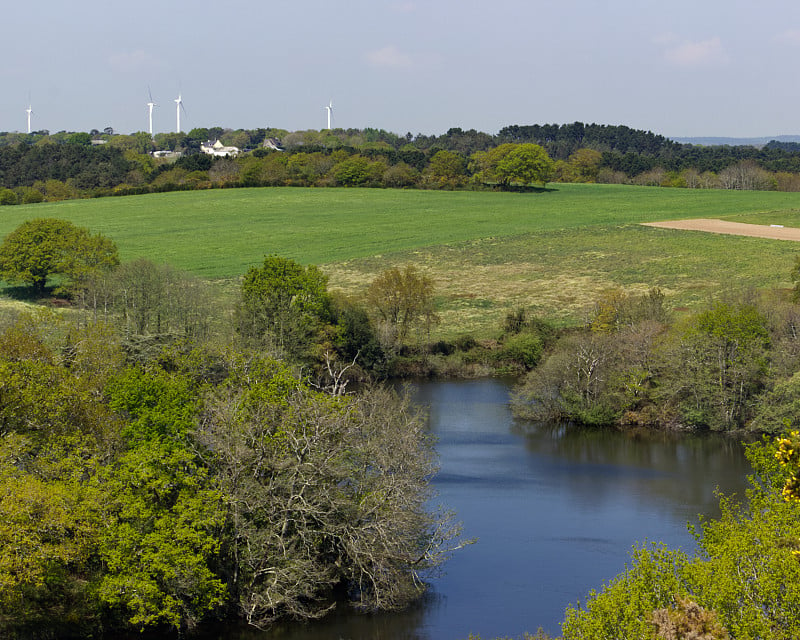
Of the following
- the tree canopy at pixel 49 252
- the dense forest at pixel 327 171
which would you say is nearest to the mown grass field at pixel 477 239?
the dense forest at pixel 327 171

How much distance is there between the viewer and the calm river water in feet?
112

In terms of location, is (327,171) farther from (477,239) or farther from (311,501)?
(311,501)

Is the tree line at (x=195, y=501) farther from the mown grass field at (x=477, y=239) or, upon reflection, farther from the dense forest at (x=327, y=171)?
the dense forest at (x=327, y=171)

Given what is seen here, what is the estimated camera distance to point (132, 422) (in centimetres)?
3472

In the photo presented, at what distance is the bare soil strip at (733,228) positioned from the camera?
104 m

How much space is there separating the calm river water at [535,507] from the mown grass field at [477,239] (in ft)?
67.2

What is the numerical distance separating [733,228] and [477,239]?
87.1 feet

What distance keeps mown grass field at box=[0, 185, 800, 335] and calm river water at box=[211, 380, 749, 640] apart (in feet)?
67.2

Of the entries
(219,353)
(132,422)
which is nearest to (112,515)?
(132,422)

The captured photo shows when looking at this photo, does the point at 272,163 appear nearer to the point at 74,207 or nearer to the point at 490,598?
the point at 74,207

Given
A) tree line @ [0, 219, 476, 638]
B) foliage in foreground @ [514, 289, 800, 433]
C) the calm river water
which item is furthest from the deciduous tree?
tree line @ [0, 219, 476, 638]

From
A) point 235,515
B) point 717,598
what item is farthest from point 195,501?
point 717,598

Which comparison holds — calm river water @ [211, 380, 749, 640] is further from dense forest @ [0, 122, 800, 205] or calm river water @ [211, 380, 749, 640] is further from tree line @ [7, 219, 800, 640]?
dense forest @ [0, 122, 800, 205]

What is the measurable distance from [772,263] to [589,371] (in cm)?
3915
